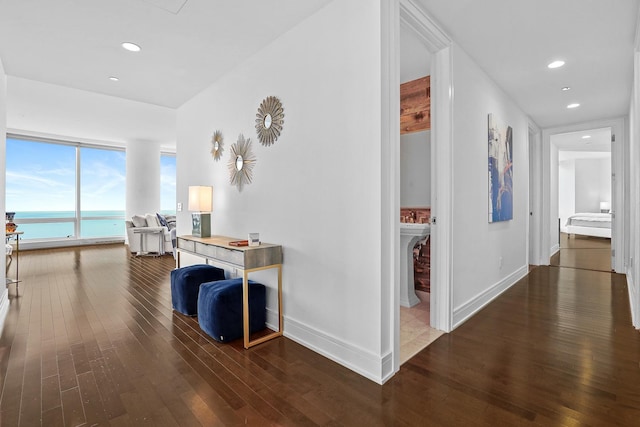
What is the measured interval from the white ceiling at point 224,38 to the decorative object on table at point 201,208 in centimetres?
135

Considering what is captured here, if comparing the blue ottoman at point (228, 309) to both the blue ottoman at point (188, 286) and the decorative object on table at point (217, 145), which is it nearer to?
the blue ottoman at point (188, 286)

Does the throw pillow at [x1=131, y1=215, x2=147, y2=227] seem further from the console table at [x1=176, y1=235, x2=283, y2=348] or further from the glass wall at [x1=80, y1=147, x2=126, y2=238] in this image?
the console table at [x1=176, y1=235, x2=283, y2=348]

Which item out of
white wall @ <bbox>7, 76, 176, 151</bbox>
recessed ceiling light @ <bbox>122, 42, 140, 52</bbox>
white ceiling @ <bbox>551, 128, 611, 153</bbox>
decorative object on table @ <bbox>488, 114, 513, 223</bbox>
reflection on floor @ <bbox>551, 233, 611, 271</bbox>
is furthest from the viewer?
white ceiling @ <bbox>551, 128, 611, 153</bbox>

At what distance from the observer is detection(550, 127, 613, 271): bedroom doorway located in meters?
6.61

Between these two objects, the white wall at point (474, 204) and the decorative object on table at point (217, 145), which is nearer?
the white wall at point (474, 204)

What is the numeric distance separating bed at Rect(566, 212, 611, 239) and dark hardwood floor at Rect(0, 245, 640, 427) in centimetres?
700

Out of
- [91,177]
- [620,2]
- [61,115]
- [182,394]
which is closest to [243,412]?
[182,394]

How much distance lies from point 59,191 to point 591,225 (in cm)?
1522

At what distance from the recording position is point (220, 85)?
12.0 ft

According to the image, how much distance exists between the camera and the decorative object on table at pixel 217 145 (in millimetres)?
3621

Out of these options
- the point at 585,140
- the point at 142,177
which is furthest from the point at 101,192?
the point at 585,140

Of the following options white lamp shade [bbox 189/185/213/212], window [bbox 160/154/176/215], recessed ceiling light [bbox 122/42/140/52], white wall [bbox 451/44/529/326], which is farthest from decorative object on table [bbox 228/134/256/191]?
window [bbox 160/154/176/215]

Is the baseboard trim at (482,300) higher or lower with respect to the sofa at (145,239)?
lower

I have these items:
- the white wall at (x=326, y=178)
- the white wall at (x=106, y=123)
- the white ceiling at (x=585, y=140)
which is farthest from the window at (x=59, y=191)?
the white ceiling at (x=585, y=140)
